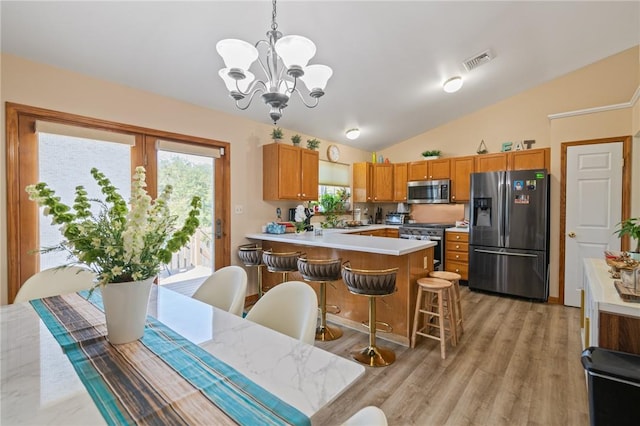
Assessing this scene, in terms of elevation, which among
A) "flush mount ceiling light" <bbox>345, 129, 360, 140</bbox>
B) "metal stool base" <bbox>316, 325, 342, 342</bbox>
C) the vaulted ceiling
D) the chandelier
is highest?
the vaulted ceiling

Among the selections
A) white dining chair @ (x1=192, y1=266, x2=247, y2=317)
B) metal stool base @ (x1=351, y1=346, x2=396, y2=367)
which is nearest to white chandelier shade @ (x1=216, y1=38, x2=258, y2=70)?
white dining chair @ (x1=192, y1=266, x2=247, y2=317)

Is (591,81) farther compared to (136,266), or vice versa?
(591,81)

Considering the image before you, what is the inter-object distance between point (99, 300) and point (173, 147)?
2044mm

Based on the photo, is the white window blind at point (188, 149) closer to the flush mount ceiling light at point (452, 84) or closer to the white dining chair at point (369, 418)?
the flush mount ceiling light at point (452, 84)

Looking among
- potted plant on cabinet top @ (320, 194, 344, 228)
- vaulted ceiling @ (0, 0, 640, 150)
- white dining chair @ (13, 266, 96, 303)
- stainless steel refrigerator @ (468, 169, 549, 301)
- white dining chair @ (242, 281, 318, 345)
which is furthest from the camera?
potted plant on cabinet top @ (320, 194, 344, 228)

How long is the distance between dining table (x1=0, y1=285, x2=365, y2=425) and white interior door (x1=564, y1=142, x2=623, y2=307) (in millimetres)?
4352

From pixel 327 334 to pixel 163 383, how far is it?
2.30 meters

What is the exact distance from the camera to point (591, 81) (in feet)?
13.6

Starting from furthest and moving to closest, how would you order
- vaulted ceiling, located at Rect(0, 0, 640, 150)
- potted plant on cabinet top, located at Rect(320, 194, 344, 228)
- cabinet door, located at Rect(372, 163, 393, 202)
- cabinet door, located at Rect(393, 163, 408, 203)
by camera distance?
cabinet door, located at Rect(372, 163, 393, 202) → cabinet door, located at Rect(393, 163, 408, 203) → potted plant on cabinet top, located at Rect(320, 194, 344, 228) → vaulted ceiling, located at Rect(0, 0, 640, 150)

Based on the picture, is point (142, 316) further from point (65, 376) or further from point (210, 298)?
point (210, 298)

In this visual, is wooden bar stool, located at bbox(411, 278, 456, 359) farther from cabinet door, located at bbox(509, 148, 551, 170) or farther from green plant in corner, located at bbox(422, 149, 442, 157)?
green plant in corner, located at bbox(422, 149, 442, 157)

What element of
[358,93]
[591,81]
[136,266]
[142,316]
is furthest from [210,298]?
[591,81]

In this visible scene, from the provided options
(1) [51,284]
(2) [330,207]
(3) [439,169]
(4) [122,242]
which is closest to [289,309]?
(4) [122,242]

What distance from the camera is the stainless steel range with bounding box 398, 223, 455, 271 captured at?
5.04 m
